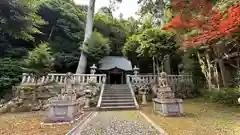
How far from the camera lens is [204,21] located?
24.4 feet

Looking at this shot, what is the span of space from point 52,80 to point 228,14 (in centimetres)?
1021

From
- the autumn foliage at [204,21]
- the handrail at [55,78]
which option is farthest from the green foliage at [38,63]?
the autumn foliage at [204,21]

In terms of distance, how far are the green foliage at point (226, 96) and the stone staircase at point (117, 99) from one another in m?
5.07

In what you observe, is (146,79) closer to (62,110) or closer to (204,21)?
(204,21)

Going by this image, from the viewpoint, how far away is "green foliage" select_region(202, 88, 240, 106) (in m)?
7.44

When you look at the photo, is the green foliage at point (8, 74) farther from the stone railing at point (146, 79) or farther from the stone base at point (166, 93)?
the stone base at point (166, 93)

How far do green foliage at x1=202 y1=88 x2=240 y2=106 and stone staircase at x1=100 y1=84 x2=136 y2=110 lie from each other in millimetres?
5071

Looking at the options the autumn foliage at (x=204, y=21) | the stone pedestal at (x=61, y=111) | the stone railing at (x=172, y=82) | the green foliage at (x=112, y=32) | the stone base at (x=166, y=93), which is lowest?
the stone pedestal at (x=61, y=111)

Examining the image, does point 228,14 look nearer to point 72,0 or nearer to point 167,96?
point 167,96

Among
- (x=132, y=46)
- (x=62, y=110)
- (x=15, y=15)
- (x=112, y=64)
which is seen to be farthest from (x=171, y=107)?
(x=112, y=64)

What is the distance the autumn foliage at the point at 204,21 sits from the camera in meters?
6.00

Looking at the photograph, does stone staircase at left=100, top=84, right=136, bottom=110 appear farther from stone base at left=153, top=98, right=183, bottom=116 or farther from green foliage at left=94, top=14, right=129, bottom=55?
green foliage at left=94, top=14, right=129, bottom=55

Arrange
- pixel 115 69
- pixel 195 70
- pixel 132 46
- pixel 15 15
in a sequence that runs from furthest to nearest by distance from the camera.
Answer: pixel 115 69 < pixel 132 46 < pixel 195 70 < pixel 15 15

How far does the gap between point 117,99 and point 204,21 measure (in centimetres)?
653
